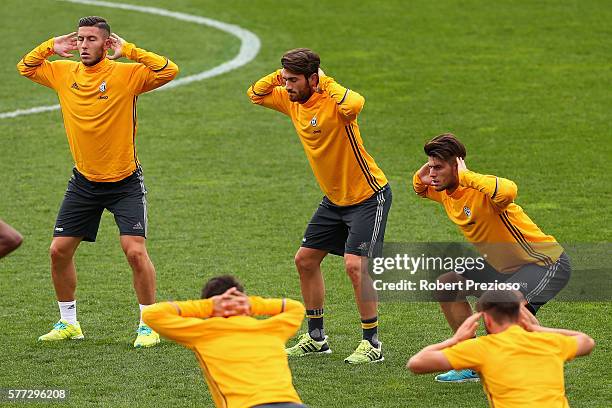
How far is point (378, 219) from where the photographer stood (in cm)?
1027

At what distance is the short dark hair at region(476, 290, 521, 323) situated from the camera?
7230mm

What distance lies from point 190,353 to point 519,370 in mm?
3934

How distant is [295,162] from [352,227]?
6.84 m

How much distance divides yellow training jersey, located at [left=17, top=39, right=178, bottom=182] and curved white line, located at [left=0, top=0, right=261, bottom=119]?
8.51 metres

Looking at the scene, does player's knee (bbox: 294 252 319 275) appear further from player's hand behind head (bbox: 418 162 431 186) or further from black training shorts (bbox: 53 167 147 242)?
black training shorts (bbox: 53 167 147 242)

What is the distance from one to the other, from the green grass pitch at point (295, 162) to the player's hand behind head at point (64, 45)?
2.33 metres


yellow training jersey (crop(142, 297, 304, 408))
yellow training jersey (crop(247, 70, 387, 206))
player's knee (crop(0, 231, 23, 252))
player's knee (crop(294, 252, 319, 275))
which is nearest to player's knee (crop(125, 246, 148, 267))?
player's knee (crop(294, 252, 319, 275))

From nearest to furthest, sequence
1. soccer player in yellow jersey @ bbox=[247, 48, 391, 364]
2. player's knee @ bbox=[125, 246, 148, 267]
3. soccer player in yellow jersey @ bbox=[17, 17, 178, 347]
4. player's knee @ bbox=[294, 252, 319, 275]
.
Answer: soccer player in yellow jersey @ bbox=[247, 48, 391, 364] → player's knee @ bbox=[294, 252, 319, 275] → player's knee @ bbox=[125, 246, 148, 267] → soccer player in yellow jersey @ bbox=[17, 17, 178, 347]

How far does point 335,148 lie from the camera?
10.3 m

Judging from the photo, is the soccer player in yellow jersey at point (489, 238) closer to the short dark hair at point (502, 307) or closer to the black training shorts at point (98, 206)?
the short dark hair at point (502, 307)

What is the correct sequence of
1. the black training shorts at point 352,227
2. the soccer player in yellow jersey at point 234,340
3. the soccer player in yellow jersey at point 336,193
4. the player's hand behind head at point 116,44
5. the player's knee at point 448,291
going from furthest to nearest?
1. the player's hand behind head at point 116,44
2. the black training shorts at point 352,227
3. the soccer player in yellow jersey at point 336,193
4. the player's knee at point 448,291
5. the soccer player in yellow jersey at point 234,340

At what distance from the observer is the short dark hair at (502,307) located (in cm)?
723

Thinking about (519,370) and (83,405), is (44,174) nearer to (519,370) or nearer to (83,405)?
(83,405)

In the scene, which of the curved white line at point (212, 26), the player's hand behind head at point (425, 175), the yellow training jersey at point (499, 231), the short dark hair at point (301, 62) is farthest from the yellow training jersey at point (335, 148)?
the curved white line at point (212, 26)
